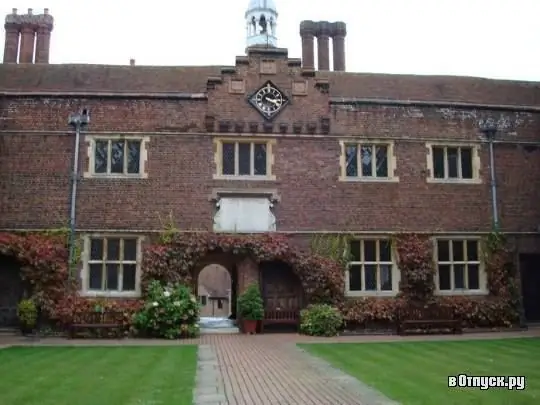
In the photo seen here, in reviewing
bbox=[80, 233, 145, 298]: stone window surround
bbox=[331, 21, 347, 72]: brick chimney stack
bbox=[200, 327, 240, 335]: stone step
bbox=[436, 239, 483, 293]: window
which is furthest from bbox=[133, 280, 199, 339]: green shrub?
bbox=[331, 21, 347, 72]: brick chimney stack

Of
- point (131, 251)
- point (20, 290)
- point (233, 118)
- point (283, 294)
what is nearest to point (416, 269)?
point (283, 294)

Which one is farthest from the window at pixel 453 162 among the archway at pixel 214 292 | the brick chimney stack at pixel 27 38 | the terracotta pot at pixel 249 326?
the archway at pixel 214 292

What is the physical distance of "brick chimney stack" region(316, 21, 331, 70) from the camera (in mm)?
25688

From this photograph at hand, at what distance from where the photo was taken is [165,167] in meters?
18.3

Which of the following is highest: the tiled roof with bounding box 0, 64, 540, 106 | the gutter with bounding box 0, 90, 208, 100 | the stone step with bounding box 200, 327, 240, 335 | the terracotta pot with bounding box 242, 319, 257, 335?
the tiled roof with bounding box 0, 64, 540, 106

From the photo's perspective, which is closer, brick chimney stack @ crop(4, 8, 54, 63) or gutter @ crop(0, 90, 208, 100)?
gutter @ crop(0, 90, 208, 100)

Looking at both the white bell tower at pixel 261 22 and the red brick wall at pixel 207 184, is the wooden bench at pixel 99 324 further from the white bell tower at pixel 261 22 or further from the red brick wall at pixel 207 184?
the white bell tower at pixel 261 22

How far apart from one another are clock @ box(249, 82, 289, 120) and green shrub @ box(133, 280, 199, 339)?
20.6 feet

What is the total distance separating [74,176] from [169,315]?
527 centimetres

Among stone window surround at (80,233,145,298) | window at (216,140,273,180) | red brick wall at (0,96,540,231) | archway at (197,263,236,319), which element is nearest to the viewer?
stone window surround at (80,233,145,298)

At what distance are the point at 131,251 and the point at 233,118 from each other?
523 cm

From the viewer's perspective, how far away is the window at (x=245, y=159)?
1861 cm

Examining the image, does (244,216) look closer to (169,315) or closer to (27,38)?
(169,315)

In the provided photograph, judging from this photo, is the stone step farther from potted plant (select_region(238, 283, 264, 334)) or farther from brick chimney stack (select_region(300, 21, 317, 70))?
brick chimney stack (select_region(300, 21, 317, 70))
